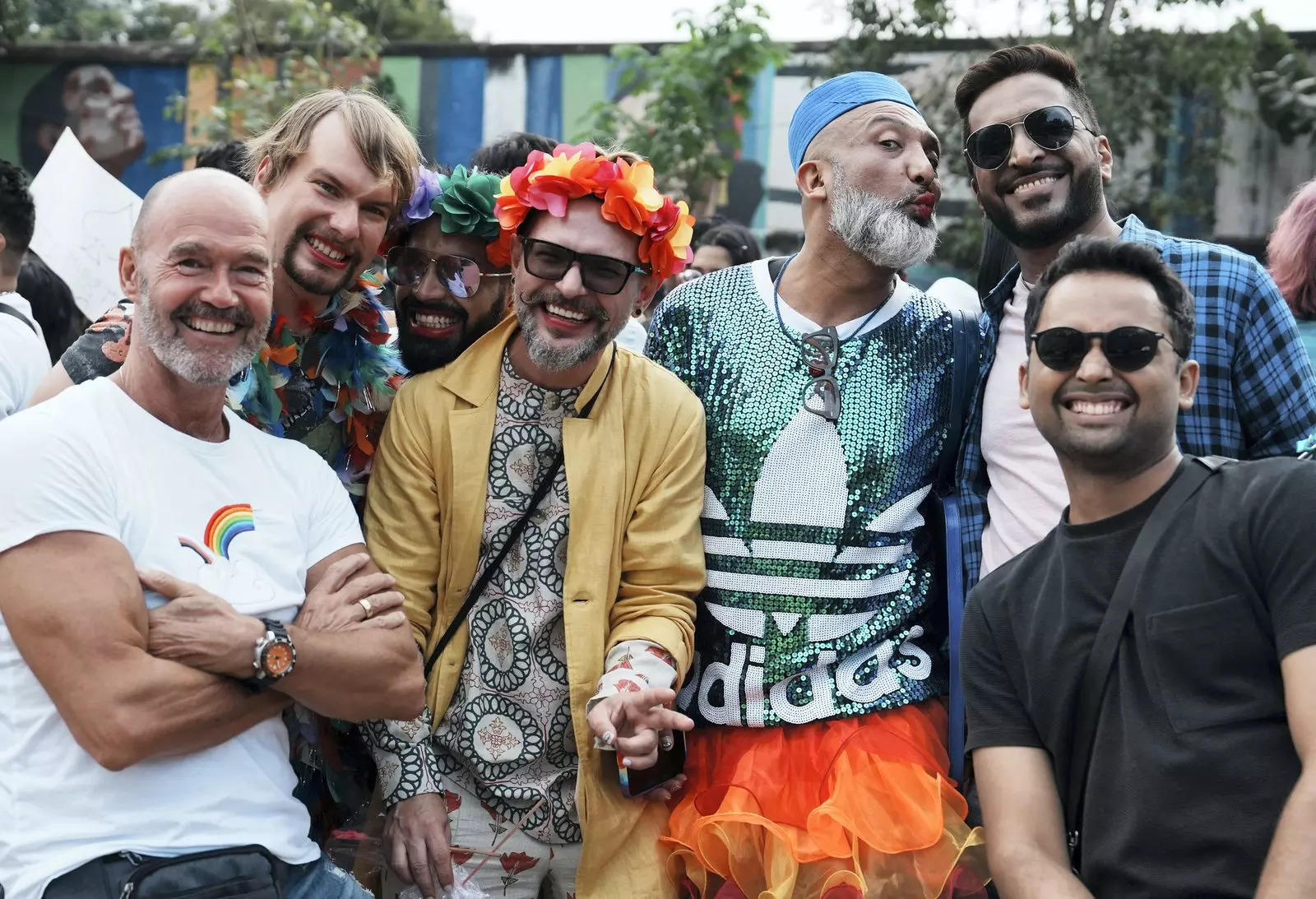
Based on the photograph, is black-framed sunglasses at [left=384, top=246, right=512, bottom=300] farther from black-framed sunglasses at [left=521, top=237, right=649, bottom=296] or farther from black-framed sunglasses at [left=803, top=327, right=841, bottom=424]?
black-framed sunglasses at [left=803, top=327, right=841, bottom=424]

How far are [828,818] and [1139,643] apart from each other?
958mm

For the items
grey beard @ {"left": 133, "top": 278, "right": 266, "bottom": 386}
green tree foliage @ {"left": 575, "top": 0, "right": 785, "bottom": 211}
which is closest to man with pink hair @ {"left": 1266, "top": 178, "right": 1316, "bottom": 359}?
grey beard @ {"left": 133, "top": 278, "right": 266, "bottom": 386}

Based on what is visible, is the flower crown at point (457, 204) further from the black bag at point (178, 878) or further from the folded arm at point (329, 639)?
the black bag at point (178, 878)

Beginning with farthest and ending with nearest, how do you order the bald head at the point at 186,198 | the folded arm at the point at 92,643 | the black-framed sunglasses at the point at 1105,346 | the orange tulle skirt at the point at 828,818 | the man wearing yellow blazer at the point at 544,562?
1. the man wearing yellow blazer at the point at 544,562
2. the orange tulle skirt at the point at 828,818
3. the bald head at the point at 186,198
4. the black-framed sunglasses at the point at 1105,346
5. the folded arm at the point at 92,643

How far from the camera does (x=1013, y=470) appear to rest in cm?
371

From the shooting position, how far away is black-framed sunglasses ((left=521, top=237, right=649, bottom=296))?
3.52 m

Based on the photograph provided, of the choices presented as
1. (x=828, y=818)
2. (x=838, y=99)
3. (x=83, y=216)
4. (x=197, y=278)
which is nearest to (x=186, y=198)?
(x=197, y=278)

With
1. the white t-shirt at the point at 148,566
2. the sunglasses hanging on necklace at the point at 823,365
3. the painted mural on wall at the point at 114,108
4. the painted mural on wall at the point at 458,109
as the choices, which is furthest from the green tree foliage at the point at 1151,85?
the white t-shirt at the point at 148,566

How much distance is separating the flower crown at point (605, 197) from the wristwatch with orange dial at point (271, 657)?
1.32m

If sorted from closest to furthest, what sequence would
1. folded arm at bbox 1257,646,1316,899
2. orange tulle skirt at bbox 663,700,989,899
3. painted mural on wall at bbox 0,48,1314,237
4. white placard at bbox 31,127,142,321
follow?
folded arm at bbox 1257,646,1316,899, orange tulle skirt at bbox 663,700,989,899, white placard at bbox 31,127,142,321, painted mural on wall at bbox 0,48,1314,237

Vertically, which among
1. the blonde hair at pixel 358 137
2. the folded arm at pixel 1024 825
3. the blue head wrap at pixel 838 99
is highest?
the blue head wrap at pixel 838 99

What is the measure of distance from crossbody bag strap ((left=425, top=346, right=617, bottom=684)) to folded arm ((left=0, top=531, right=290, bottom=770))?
0.90 meters

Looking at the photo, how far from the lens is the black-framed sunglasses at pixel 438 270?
391 centimetres

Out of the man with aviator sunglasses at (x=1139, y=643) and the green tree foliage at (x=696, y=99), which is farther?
the green tree foliage at (x=696, y=99)
